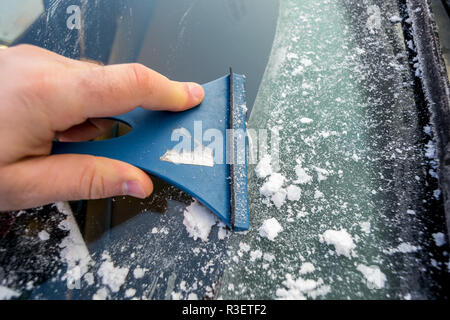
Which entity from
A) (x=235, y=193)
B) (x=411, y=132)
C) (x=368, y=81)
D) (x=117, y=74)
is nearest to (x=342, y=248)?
(x=235, y=193)

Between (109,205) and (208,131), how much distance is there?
1.38 feet

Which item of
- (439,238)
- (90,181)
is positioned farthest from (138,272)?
(439,238)

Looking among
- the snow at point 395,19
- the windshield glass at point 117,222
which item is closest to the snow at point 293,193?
the windshield glass at point 117,222

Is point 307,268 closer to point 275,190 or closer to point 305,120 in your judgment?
point 275,190

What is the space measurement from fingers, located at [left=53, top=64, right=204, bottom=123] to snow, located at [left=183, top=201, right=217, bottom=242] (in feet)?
1.18

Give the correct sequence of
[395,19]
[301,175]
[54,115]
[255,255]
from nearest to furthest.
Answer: [54,115] → [255,255] → [301,175] → [395,19]

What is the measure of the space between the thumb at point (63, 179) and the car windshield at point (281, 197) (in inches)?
5.2

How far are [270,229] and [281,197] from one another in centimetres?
12

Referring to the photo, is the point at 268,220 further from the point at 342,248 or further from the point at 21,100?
the point at 21,100

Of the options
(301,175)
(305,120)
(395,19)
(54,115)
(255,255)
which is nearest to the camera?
(54,115)

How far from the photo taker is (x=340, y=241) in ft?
2.60

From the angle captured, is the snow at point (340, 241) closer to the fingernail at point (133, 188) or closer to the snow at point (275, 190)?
the snow at point (275, 190)

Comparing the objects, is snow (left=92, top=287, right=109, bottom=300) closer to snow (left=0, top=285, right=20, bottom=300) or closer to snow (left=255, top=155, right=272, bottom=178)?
snow (left=0, top=285, right=20, bottom=300)

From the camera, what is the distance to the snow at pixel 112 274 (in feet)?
2.57
